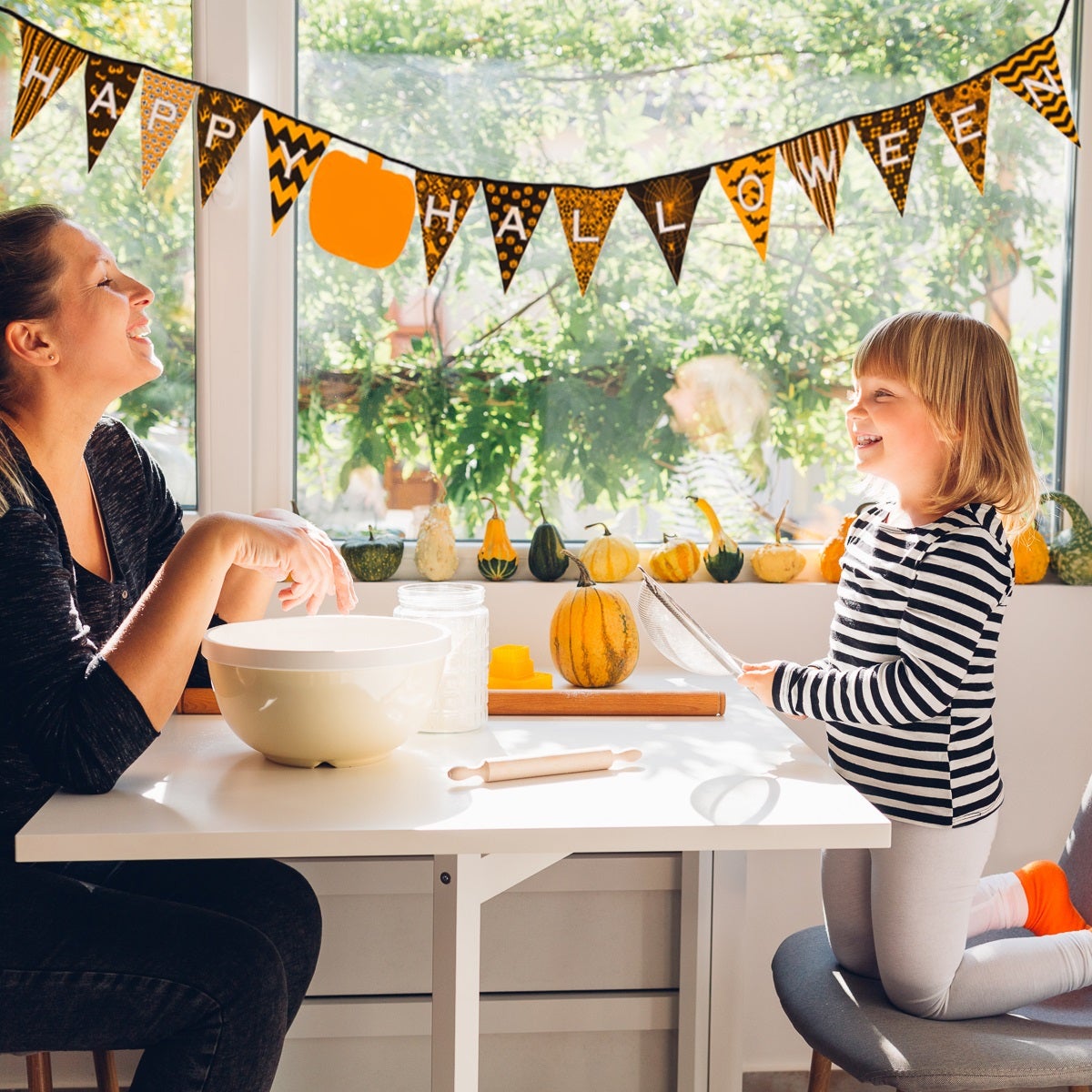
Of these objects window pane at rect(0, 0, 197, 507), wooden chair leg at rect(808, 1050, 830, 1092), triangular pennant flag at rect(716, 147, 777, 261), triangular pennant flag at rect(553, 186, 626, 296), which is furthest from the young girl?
window pane at rect(0, 0, 197, 507)

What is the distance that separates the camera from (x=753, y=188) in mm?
1958

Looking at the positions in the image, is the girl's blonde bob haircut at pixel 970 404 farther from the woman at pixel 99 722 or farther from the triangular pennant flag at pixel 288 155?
the triangular pennant flag at pixel 288 155

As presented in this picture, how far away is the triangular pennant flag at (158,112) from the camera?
71.9 inches

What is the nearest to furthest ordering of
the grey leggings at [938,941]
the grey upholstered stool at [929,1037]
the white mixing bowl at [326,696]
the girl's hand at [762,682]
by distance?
the white mixing bowl at [326,696], the grey upholstered stool at [929,1037], the grey leggings at [938,941], the girl's hand at [762,682]

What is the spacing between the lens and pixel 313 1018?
180cm

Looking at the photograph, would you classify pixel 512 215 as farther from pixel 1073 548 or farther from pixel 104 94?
pixel 1073 548

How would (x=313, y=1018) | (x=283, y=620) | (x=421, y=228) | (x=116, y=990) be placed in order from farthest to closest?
1. (x=421, y=228)
2. (x=313, y=1018)
3. (x=283, y=620)
4. (x=116, y=990)

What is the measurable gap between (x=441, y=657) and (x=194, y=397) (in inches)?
44.2

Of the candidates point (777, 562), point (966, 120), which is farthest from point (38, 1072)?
point (966, 120)

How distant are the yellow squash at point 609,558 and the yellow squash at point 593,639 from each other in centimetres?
36

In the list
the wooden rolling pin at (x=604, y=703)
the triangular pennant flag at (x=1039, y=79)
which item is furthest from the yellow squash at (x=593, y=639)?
the triangular pennant flag at (x=1039, y=79)

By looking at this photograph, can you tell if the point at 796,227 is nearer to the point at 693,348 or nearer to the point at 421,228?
the point at 693,348

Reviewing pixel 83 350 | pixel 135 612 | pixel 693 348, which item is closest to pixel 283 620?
pixel 135 612

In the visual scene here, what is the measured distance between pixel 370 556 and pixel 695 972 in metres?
0.88
